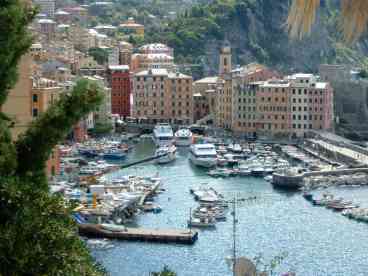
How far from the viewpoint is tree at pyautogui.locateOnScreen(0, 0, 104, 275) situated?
2.97 m

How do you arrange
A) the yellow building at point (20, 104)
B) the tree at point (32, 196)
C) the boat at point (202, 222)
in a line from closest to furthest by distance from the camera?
1. the tree at point (32, 196)
2. the yellow building at point (20, 104)
3. the boat at point (202, 222)

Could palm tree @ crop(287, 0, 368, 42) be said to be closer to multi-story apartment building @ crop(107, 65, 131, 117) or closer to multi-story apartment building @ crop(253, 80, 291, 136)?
multi-story apartment building @ crop(253, 80, 291, 136)

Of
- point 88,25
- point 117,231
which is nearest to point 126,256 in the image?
point 117,231

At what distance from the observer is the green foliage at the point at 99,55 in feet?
133

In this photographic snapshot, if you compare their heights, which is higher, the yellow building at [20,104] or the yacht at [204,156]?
the yellow building at [20,104]

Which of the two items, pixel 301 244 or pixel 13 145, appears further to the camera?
pixel 301 244

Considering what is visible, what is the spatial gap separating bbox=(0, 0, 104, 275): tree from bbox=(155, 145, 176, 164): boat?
24.1m

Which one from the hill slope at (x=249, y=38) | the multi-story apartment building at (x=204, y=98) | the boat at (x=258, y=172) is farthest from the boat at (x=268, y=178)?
the hill slope at (x=249, y=38)

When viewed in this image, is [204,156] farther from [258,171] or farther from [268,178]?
[268,178]

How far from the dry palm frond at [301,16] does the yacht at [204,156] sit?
974 inches

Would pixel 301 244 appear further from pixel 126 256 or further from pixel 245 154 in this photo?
pixel 245 154

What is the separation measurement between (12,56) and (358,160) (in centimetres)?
2475

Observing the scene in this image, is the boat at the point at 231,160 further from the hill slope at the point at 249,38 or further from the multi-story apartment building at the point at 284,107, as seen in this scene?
the hill slope at the point at 249,38

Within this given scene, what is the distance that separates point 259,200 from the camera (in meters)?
21.7
